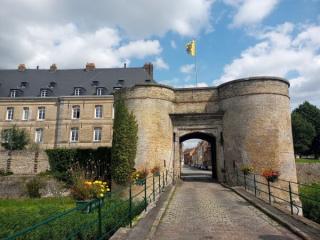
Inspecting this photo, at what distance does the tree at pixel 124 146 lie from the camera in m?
16.1

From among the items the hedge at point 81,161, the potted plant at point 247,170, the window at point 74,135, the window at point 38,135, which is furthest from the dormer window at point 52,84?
the potted plant at point 247,170

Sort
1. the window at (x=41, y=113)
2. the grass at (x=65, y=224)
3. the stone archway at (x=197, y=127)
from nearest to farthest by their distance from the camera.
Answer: the grass at (x=65, y=224) < the stone archway at (x=197, y=127) < the window at (x=41, y=113)

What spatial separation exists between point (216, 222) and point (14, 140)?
26.9 metres

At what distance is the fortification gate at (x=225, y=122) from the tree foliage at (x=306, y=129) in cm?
2283

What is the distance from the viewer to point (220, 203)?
31.7ft

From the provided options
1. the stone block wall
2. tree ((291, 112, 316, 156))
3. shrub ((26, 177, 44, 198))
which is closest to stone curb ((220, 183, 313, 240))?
shrub ((26, 177, 44, 198))

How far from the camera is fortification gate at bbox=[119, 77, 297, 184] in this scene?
604 inches

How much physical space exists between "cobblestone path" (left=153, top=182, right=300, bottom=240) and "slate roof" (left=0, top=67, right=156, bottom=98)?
2429cm

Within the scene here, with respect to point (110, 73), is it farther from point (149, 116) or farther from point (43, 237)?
point (43, 237)

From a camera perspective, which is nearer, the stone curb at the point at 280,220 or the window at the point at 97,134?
the stone curb at the point at 280,220

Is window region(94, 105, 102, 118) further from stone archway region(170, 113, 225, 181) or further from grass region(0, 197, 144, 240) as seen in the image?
grass region(0, 197, 144, 240)

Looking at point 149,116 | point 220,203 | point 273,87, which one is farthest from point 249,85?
point 220,203

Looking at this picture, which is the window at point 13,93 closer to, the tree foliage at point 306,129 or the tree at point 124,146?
the tree at point 124,146

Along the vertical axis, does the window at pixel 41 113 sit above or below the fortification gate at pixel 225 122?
above
